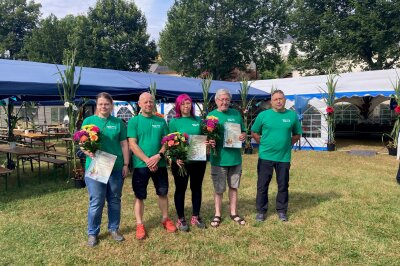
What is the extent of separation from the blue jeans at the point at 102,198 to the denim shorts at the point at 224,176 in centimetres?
113

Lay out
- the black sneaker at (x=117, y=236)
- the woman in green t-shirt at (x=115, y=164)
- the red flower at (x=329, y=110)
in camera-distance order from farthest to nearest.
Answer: the red flower at (x=329, y=110), the black sneaker at (x=117, y=236), the woman in green t-shirt at (x=115, y=164)

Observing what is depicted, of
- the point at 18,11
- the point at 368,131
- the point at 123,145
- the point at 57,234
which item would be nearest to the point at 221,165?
the point at 123,145

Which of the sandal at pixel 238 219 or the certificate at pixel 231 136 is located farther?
the sandal at pixel 238 219

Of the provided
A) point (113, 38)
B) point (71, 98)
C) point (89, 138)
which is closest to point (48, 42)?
point (113, 38)

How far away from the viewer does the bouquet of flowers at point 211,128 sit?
3.70 meters

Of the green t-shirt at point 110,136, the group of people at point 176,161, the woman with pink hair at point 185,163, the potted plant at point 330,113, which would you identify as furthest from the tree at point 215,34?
the green t-shirt at point 110,136

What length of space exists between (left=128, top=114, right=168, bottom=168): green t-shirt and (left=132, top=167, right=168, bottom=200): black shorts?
0.26 ft

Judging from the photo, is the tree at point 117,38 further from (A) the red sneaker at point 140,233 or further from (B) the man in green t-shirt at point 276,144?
(A) the red sneaker at point 140,233

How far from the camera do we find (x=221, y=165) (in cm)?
396

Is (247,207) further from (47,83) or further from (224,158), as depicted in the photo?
(47,83)

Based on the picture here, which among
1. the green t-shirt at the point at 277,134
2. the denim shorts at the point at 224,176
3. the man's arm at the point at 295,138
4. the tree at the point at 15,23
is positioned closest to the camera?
the denim shorts at the point at 224,176

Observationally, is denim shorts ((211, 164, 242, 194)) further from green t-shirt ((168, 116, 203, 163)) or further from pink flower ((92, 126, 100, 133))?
pink flower ((92, 126, 100, 133))

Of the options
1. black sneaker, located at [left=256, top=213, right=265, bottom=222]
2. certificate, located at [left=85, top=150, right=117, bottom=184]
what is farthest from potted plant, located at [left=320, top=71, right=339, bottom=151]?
certificate, located at [left=85, top=150, right=117, bottom=184]

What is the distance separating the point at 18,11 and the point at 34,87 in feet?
114
